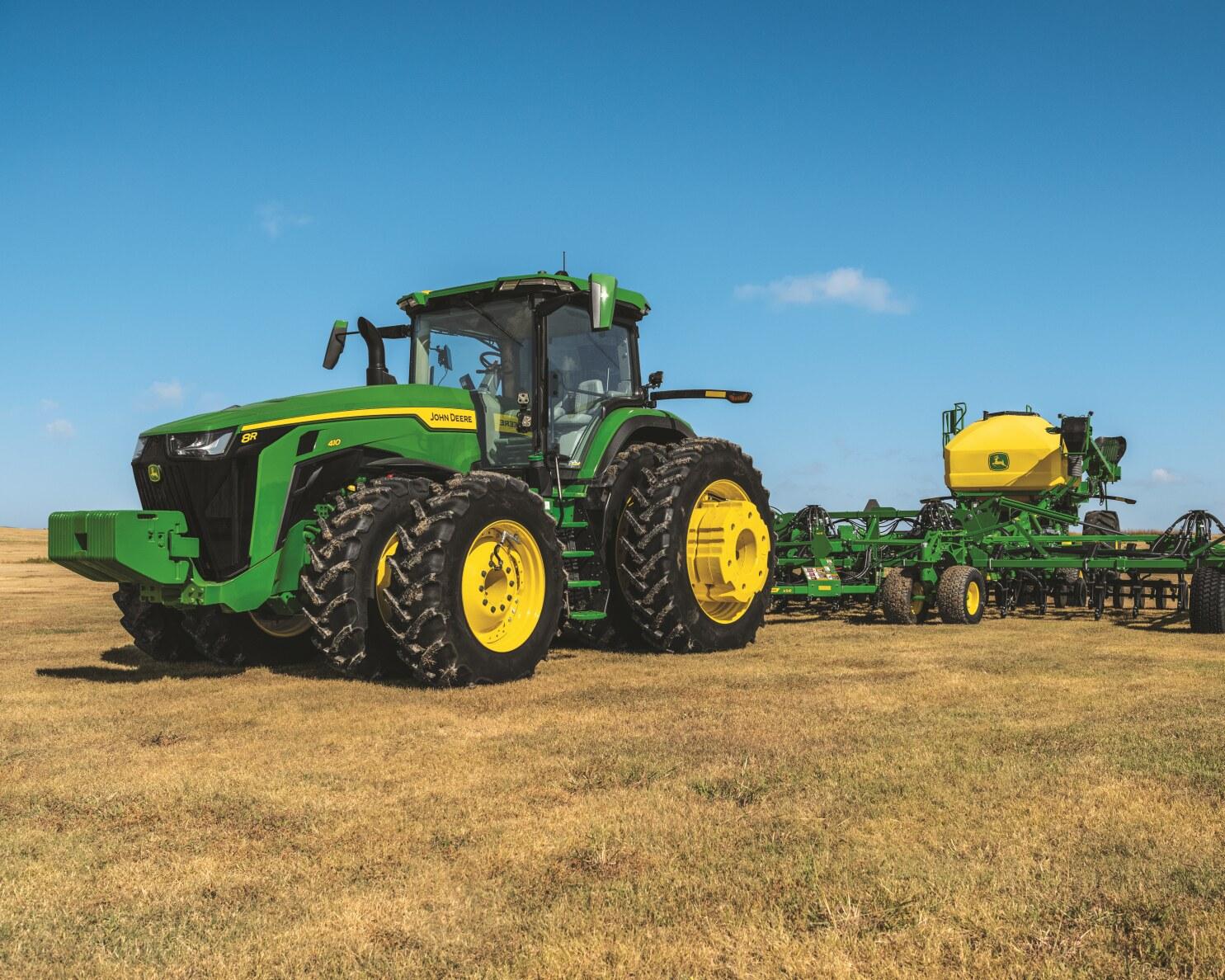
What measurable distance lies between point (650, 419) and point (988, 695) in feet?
12.2

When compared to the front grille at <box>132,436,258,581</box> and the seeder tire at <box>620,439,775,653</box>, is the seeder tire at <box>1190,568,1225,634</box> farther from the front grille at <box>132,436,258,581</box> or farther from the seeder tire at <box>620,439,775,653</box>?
the front grille at <box>132,436,258,581</box>

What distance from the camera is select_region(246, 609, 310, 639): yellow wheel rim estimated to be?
27.0 ft

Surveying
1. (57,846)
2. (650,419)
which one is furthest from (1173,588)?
(57,846)

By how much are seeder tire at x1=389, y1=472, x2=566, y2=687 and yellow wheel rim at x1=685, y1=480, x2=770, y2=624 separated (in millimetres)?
1641

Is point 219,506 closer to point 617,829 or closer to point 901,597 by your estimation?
point 617,829

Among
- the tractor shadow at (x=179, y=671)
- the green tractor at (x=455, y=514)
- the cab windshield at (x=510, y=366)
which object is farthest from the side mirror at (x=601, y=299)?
the tractor shadow at (x=179, y=671)

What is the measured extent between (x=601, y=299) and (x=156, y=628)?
406 cm

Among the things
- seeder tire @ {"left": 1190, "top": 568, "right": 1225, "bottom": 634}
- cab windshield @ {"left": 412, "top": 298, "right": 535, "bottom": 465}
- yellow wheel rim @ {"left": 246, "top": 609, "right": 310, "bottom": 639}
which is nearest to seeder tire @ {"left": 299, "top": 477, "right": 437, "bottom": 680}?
yellow wheel rim @ {"left": 246, "top": 609, "right": 310, "bottom": 639}

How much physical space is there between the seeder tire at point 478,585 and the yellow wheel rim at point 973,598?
5676 millimetres

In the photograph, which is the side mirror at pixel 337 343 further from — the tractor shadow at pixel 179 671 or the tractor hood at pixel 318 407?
the tractor shadow at pixel 179 671

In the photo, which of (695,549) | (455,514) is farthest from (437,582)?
(695,549)

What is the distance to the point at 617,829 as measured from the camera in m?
3.93

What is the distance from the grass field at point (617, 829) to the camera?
9.65ft

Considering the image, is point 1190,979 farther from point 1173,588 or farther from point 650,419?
point 1173,588
